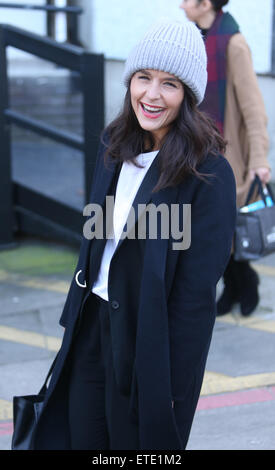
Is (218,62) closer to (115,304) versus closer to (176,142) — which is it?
(176,142)

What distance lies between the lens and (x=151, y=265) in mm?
2074

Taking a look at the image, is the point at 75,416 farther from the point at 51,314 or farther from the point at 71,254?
the point at 71,254

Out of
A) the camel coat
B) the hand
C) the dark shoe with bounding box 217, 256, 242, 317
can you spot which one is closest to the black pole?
the camel coat

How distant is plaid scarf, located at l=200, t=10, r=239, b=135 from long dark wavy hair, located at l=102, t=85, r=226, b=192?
5.79ft

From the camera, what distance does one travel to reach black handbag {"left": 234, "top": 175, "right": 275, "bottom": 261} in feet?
13.1

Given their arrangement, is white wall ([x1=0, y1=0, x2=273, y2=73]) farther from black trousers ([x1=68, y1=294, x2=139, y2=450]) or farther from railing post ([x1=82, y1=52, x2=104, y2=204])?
black trousers ([x1=68, y1=294, x2=139, y2=450])

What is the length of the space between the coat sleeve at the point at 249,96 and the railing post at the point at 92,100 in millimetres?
1382

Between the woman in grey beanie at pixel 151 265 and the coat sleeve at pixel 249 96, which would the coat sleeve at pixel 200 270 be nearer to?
the woman in grey beanie at pixel 151 265

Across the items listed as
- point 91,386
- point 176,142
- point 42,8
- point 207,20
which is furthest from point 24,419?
point 42,8

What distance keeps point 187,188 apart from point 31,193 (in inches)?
158

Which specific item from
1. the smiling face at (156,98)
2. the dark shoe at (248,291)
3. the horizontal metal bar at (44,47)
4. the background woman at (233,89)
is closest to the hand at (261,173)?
the background woman at (233,89)

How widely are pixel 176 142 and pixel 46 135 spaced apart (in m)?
3.81

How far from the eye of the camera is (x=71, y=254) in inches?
235
